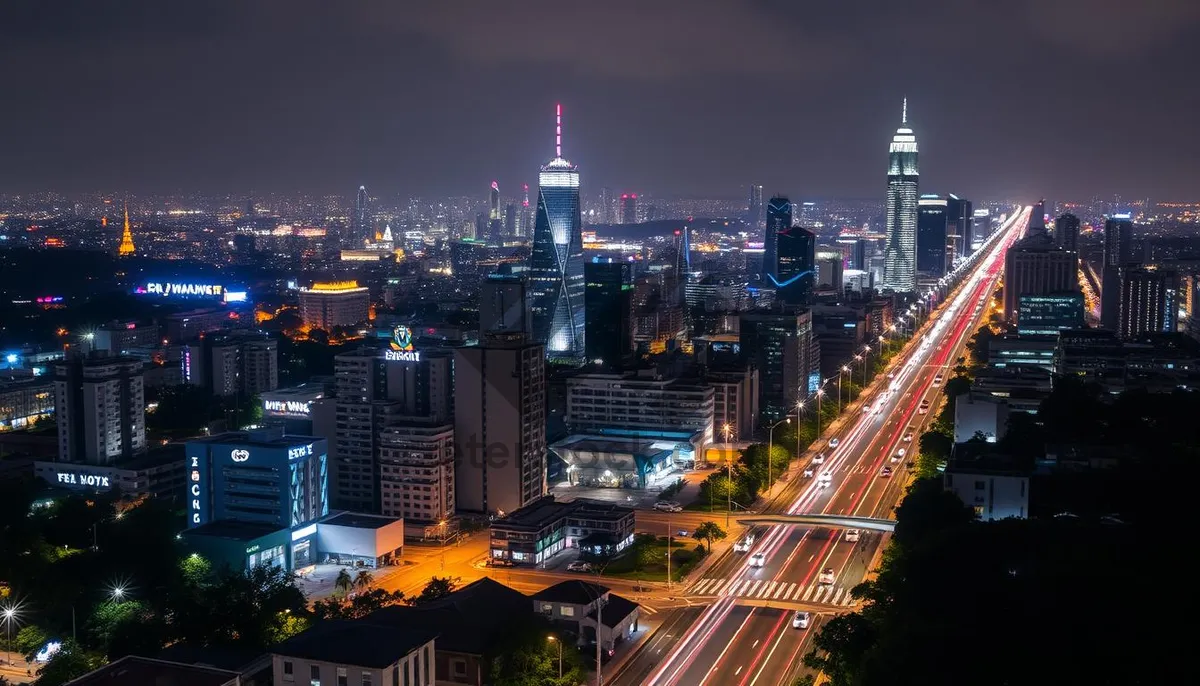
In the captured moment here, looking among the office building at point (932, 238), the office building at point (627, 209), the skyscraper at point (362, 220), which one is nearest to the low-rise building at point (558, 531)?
the office building at point (932, 238)

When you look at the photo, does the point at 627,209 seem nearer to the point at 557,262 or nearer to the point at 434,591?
the point at 557,262

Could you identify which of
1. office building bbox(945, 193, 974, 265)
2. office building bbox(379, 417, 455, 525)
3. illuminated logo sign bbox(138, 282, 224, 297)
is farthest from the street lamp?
office building bbox(945, 193, 974, 265)

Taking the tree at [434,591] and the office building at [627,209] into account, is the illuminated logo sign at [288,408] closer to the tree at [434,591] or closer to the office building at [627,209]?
the tree at [434,591]

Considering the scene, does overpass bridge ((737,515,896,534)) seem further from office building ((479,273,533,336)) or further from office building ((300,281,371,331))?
office building ((300,281,371,331))

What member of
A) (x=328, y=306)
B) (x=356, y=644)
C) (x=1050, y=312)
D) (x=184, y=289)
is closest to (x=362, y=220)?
(x=184, y=289)

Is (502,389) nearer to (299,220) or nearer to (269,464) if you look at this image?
(269,464)

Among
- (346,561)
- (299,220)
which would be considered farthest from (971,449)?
(299,220)
